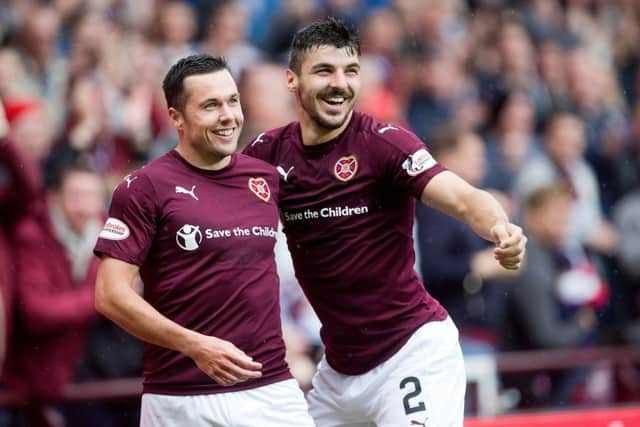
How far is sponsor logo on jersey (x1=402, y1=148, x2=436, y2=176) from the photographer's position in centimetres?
620

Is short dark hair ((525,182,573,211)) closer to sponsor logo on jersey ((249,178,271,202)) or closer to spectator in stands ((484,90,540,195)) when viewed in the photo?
spectator in stands ((484,90,540,195))

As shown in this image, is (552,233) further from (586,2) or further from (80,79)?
(586,2)

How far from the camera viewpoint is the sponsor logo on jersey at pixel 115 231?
5672 mm

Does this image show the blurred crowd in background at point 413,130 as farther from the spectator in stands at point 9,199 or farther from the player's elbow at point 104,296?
the player's elbow at point 104,296

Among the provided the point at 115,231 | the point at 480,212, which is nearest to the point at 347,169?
the point at 480,212

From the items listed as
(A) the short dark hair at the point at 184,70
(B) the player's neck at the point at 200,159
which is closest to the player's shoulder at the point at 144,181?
(B) the player's neck at the point at 200,159

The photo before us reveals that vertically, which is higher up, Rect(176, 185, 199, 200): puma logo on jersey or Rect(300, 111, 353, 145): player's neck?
Rect(300, 111, 353, 145): player's neck

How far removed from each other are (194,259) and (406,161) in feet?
3.59

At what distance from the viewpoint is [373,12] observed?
44.2ft

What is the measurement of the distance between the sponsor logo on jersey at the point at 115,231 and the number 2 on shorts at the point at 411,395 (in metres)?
1.53

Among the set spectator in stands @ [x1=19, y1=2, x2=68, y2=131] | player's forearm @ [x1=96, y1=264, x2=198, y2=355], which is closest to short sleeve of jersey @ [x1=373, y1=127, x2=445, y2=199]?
player's forearm @ [x1=96, y1=264, x2=198, y2=355]

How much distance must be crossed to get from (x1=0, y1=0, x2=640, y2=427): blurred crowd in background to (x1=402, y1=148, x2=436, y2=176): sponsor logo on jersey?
121 inches

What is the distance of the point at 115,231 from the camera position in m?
5.68

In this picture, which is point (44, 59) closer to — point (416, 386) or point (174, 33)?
point (174, 33)
